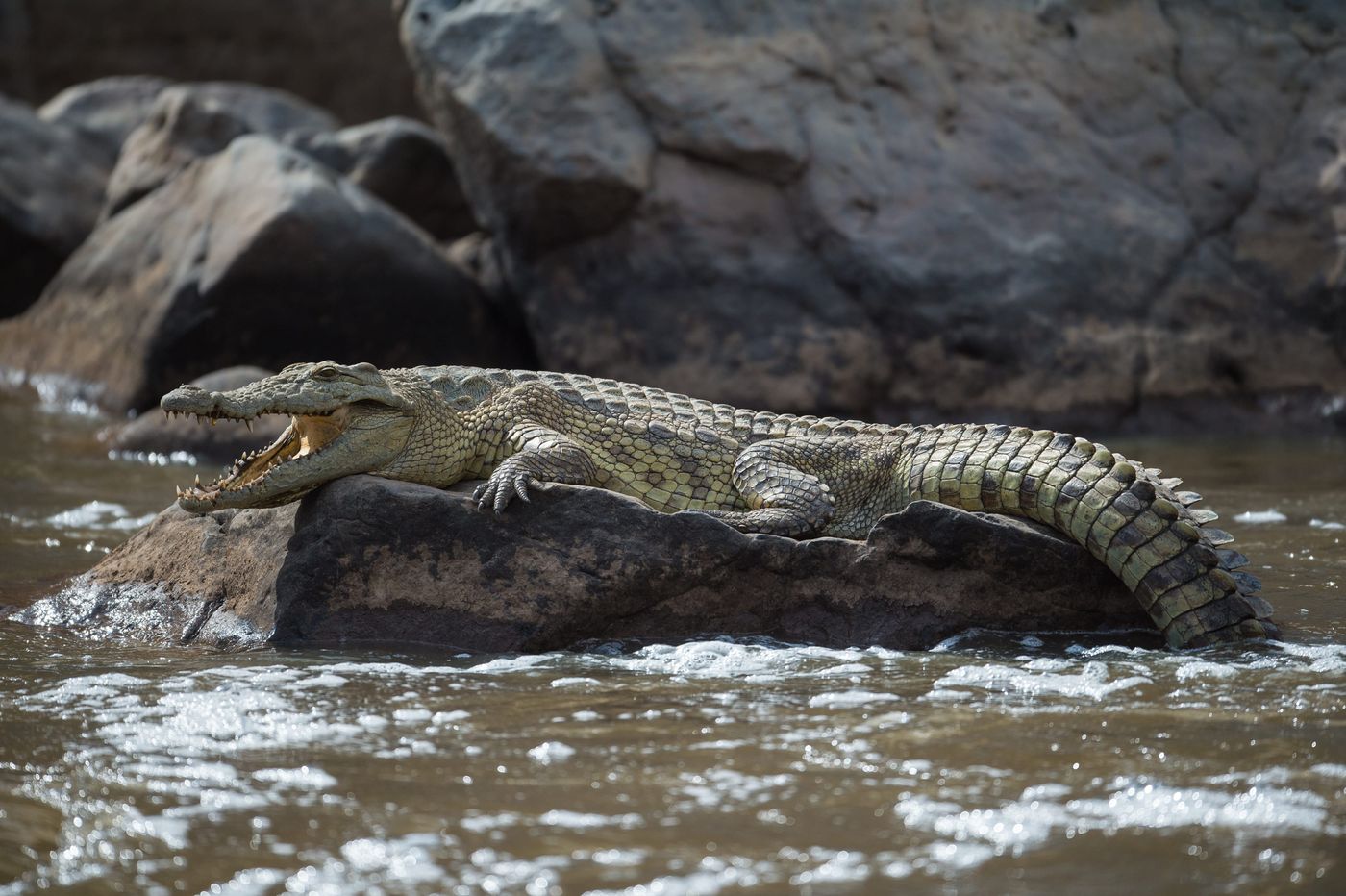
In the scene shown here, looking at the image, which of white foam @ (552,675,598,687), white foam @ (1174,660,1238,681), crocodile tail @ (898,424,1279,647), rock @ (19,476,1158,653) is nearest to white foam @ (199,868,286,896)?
white foam @ (552,675,598,687)

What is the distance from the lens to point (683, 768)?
10.6 feet

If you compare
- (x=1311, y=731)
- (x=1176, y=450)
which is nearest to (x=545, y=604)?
(x=1311, y=731)

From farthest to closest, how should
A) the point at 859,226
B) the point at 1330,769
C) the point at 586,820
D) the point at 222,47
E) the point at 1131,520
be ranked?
the point at 222,47 → the point at 859,226 → the point at 1131,520 → the point at 1330,769 → the point at 586,820

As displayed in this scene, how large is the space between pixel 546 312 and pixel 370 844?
7346 millimetres

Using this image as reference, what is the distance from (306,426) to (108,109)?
484 inches

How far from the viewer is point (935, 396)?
31.9ft

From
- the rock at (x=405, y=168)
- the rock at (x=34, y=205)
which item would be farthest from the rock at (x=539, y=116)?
the rock at (x=34, y=205)

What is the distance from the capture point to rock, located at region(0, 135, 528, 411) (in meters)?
9.75

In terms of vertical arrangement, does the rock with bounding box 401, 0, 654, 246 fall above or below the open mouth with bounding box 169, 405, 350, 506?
above

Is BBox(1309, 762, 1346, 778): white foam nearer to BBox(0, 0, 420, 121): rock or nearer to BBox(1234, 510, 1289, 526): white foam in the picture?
BBox(1234, 510, 1289, 526): white foam

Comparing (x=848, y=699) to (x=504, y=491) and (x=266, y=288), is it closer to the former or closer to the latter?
(x=504, y=491)

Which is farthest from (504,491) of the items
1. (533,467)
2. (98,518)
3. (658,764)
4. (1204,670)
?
(98,518)

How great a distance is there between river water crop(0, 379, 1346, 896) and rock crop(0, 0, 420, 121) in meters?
17.3

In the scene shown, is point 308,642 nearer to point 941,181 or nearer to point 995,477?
point 995,477
